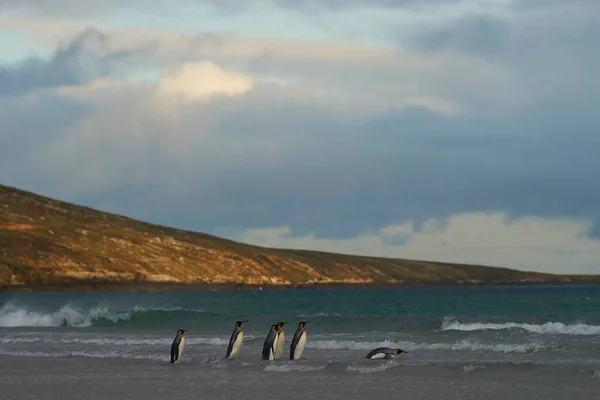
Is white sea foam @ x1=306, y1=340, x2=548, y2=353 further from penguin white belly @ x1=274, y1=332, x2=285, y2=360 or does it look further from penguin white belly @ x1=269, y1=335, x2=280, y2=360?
penguin white belly @ x1=269, y1=335, x2=280, y2=360

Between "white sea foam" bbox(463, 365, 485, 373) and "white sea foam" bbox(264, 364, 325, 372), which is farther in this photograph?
"white sea foam" bbox(264, 364, 325, 372)

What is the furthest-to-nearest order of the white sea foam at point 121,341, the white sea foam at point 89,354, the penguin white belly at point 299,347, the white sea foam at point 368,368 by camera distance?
1. the white sea foam at point 121,341
2. the white sea foam at point 89,354
3. the penguin white belly at point 299,347
4. the white sea foam at point 368,368

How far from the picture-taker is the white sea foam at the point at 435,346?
3634 cm

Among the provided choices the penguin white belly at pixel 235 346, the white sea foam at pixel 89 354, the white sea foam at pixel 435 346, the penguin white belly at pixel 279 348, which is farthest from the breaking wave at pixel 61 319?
the penguin white belly at pixel 279 348

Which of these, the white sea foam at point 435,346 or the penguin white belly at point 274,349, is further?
the white sea foam at point 435,346

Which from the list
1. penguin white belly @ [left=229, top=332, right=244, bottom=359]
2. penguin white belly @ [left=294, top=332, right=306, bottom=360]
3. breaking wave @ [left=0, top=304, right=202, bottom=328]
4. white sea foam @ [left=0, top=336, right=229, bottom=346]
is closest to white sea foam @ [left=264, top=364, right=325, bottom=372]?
penguin white belly @ [left=294, top=332, right=306, bottom=360]

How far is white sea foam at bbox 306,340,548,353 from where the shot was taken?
119 ft

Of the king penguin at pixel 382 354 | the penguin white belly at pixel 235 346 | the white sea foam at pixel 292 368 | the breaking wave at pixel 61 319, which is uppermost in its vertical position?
the breaking wave at pixel 61 319

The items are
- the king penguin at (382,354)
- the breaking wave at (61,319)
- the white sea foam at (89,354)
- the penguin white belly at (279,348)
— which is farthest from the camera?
the breaking wave at (61,319)

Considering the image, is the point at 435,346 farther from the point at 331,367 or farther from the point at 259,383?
the point at 259,383

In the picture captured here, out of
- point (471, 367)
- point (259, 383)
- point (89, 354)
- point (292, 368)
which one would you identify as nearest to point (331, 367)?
point (292, 368)

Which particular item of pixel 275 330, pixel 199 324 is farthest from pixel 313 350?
pixel 199 324

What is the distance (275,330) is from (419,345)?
6.53 metres

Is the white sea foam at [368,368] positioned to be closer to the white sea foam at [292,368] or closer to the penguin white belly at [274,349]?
the white sea foam at [292,368]
